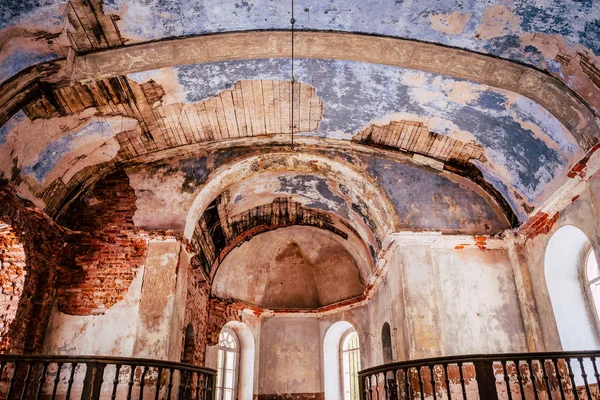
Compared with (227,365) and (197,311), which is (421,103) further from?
(227,365)

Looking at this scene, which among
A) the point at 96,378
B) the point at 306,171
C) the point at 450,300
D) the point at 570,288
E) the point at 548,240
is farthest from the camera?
the point at 306,171

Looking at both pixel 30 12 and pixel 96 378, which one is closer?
pixel 96 378

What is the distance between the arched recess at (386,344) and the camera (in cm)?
1066

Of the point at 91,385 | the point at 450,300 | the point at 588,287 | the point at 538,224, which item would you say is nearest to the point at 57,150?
the point at 91,385

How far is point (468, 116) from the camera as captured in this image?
7926 mm

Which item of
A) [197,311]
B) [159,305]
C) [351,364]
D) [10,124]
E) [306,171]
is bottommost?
[351,364]

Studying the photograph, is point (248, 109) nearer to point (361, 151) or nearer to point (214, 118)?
point (214, 118)

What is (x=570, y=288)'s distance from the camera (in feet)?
25.7

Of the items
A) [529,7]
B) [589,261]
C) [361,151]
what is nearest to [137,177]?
[361,151]

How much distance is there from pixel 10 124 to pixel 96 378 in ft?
13.9

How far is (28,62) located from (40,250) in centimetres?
349

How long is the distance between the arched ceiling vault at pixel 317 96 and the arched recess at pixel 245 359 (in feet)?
17.9

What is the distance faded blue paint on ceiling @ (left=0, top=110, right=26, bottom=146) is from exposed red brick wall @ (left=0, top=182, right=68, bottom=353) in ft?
2.41

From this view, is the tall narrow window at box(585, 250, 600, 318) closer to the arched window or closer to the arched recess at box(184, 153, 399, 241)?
the arched recess at box(184, 153, 399, 241)
